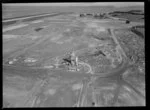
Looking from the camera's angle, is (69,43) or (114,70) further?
(69,43)

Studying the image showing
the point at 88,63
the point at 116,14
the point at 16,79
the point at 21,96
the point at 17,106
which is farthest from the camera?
the point at 116,14

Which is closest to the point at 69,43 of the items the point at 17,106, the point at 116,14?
the point at 17,106

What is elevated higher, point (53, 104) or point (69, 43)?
point (69, 43)

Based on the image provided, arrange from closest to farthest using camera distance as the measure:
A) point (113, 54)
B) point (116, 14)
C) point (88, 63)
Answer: point (88, 63)
point (113, 54)
point (116, 14)

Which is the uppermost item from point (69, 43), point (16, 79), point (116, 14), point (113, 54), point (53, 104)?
point (116, 14)

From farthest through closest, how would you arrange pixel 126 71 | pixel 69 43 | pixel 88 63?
pixel 69 43 → pixel 88 63 → pixel 126 71

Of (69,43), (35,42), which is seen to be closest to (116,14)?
(69,43)

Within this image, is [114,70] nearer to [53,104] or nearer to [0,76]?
[53,104]

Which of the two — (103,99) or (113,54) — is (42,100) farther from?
(113,54)

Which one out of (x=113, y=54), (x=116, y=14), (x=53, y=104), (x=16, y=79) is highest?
(x=116, y=14)
